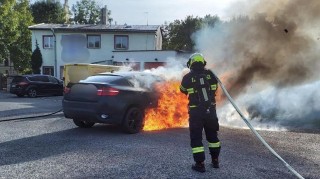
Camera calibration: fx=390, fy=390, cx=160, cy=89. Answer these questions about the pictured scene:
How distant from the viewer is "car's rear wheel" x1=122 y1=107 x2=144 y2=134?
9.24 meters

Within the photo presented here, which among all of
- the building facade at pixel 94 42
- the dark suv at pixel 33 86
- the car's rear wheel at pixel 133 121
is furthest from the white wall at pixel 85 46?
the car's rear wheel at pixel 133 121

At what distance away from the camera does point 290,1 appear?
11422 millimetres

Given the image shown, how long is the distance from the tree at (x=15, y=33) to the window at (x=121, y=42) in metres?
11.7

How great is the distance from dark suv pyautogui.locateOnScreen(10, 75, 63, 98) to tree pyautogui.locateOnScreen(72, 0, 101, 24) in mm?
44560

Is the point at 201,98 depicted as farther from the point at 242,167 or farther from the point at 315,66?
the point at 315,66

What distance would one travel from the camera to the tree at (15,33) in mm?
37812

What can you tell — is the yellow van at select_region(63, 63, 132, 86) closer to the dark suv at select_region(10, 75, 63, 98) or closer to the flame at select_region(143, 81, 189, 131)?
the flame at select_region(143, 81, 189, 131)

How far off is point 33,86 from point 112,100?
56.2 ft

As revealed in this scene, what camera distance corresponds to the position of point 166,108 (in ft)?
33.0

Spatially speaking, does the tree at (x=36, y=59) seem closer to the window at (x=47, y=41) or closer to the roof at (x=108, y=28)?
the window at (x=47, y=41)

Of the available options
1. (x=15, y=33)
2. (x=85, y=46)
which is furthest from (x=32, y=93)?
(x=15, y=33)

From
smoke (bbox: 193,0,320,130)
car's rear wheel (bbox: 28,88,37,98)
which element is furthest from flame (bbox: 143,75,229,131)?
car's rear wheel (bbox: 28,88,37,98)

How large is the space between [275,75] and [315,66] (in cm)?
122

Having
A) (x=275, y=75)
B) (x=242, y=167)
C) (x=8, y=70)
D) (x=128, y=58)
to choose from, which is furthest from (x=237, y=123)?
(x=8, y=70)
